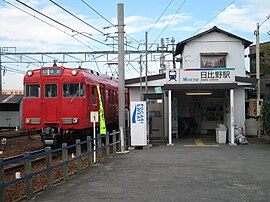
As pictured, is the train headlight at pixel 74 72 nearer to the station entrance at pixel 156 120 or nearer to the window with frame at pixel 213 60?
the station entrance at pixel 156 120

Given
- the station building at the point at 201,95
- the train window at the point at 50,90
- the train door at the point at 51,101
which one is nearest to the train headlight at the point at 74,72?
the train door at the point at 51,101

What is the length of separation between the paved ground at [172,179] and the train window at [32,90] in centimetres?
433

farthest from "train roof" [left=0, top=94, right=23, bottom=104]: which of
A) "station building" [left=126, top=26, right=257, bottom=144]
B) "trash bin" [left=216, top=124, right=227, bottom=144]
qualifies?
"trash bin" [left=216, top=124, right=227, bottom=144]

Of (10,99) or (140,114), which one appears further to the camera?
(10,99)

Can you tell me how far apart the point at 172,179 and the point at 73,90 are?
23.4 ft

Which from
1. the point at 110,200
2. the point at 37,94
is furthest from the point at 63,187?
the point at 37,94

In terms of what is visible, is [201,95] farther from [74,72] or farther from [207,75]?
[74,72]

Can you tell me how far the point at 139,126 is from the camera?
15.5m

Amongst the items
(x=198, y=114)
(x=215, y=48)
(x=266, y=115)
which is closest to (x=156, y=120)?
(x=198, y=114)

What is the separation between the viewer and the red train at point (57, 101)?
47.8 feet

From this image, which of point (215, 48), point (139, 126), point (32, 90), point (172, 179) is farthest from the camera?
point (215, 48)

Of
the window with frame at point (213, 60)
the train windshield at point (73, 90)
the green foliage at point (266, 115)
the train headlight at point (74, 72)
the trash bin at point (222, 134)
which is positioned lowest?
the trash bin at point (222, 134)

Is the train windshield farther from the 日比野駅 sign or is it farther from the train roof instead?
the train roof

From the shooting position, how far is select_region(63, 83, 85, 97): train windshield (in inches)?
579
